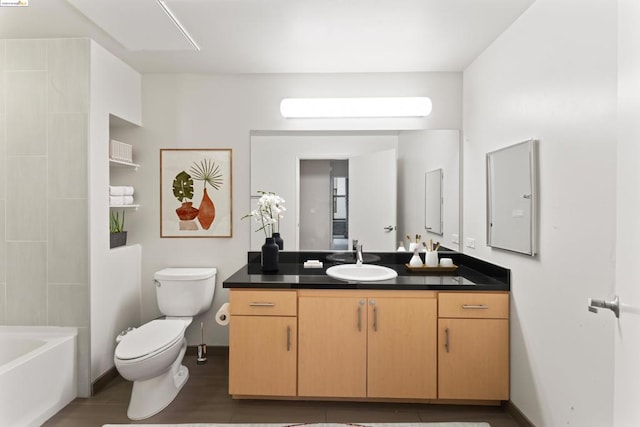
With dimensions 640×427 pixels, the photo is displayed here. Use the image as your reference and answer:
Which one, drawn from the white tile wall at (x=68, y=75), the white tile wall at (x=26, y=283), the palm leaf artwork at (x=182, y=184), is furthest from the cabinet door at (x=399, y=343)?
the white tile wall at (x=68, y=75)

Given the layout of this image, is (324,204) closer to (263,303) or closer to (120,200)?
(263,303)

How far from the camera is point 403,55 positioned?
2496 millimetres

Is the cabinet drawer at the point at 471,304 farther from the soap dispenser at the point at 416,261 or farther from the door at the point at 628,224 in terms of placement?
the door at the point at 628,224

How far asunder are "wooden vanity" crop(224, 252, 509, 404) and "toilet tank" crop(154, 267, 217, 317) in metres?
0.63

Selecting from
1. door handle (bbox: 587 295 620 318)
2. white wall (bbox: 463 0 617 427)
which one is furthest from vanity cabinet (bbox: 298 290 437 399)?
door handle (bbox: 587 295 620 318)

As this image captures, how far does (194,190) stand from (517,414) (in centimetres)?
264

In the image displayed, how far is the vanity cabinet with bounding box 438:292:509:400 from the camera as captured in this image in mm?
2146

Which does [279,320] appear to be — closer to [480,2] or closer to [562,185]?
[562,185]

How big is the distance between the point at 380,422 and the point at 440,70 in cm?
245

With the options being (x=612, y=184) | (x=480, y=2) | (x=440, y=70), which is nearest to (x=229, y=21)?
(x=480, y=2)

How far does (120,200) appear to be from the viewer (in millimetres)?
2672

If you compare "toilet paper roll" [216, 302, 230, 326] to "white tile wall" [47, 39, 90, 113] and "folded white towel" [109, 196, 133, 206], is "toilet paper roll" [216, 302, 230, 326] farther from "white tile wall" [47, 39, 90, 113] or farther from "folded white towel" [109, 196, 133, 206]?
"white tile wall" [47, 39, 90, 113]

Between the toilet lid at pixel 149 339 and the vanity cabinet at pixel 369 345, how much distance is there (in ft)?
2.65

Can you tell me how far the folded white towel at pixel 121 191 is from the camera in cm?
261
